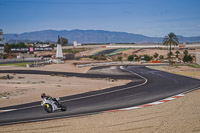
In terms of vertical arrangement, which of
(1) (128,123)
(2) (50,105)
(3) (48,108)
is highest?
(2) (50,105)

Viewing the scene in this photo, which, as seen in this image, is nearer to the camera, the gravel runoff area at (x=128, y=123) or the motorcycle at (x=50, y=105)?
the gravel runoff area at (x=128, y=123)

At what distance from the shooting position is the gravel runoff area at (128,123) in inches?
512

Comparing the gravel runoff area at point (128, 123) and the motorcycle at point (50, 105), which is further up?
the motorcycle at point (50, 105)

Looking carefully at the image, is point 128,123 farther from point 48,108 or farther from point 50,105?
point 48,108

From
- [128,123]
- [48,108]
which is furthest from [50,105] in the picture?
[128,123]

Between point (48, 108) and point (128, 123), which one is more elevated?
point (48, 108)

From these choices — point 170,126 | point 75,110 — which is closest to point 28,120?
point 75,110

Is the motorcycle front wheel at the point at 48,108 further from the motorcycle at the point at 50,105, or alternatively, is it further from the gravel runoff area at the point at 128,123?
the gravel runoff area at the point at 128,123

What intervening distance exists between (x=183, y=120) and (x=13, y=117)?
10203mm

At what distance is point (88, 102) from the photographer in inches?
835

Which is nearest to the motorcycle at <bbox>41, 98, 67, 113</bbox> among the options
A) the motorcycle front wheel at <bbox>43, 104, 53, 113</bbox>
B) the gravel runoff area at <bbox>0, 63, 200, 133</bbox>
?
the motorcycle front wheel at <bbox>43, 104, 53, 113</bbox>

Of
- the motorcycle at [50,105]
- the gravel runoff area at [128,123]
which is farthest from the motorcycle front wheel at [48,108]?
the gravel runoff area at [128,123]

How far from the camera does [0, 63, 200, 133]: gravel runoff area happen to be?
512 inches

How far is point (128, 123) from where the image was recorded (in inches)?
557
